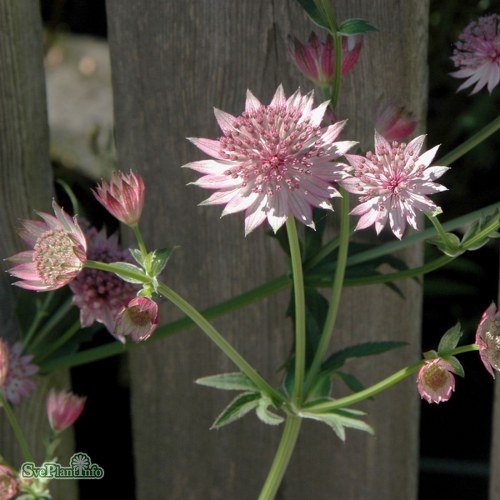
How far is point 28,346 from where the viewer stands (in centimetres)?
159

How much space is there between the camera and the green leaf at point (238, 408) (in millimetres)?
1217

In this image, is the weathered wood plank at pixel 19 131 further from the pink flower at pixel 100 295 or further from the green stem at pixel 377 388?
the green stem at pixel 377 388

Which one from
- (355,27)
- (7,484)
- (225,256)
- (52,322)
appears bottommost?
(7,484)

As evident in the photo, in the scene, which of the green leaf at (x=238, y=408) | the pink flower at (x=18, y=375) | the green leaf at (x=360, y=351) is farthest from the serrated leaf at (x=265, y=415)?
the pink flower at (x=18, y=375)

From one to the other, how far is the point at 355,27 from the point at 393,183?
0.23m

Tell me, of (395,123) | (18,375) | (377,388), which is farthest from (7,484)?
(395,123)

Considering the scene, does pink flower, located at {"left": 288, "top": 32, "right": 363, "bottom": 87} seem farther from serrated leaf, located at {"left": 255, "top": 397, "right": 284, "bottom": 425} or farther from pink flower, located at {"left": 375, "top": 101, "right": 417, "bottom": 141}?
serrated leaf, located at {"left": 255, "top": 397, "right": 284, "bottom": 425}

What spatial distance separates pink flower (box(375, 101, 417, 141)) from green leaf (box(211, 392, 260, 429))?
421mm

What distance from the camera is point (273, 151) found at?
1.11 meters

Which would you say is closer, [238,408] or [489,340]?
[489,340]

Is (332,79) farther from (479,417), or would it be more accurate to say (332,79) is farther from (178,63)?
(479,417)

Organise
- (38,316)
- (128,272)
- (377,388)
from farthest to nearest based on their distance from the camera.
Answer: (38,316) < (377,388) < (128,272)

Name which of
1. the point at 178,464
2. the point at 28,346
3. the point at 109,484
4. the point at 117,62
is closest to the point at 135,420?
the point at 178,464

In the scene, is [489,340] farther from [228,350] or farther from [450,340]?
[228,350]
